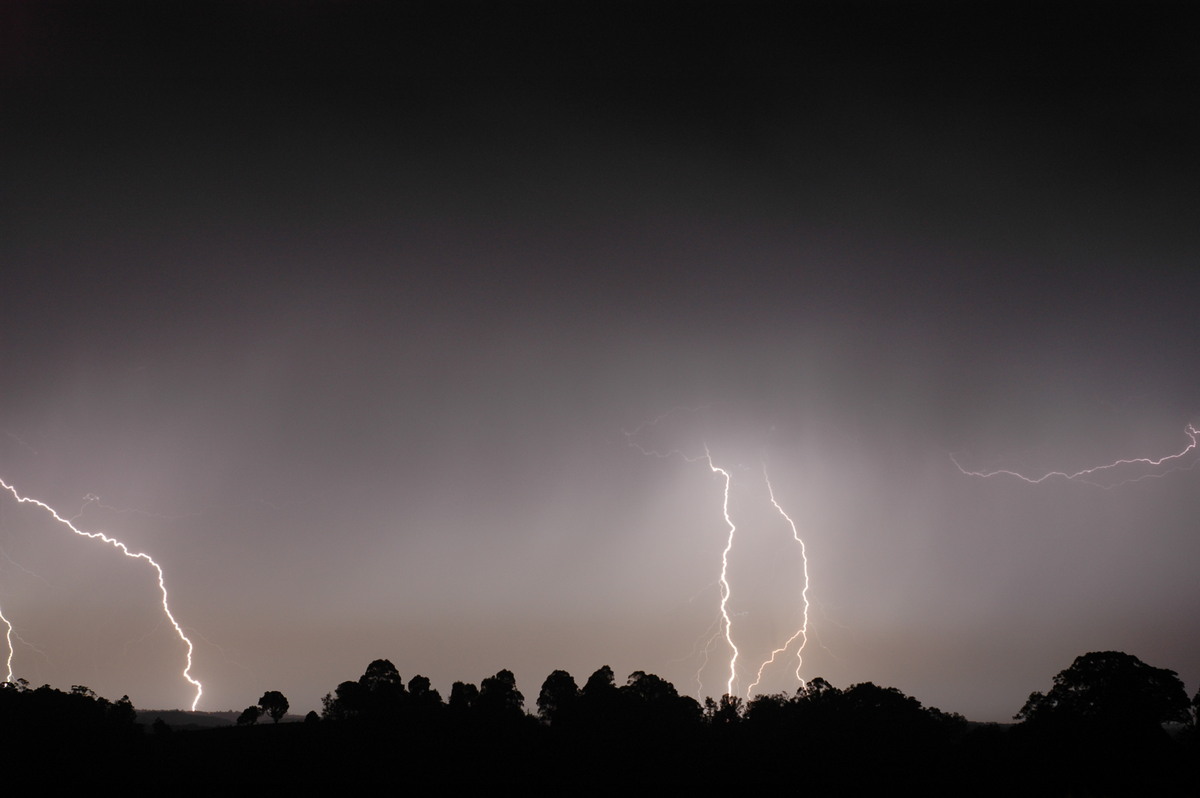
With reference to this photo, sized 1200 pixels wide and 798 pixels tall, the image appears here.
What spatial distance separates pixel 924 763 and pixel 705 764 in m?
13.9

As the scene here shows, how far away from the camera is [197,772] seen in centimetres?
4553

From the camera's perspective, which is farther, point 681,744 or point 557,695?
point 557,695

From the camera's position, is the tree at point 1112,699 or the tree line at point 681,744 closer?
the tree line at point 681,744

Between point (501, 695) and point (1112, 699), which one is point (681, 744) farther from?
point (1112, 699)

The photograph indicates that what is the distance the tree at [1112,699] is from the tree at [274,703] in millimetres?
68206

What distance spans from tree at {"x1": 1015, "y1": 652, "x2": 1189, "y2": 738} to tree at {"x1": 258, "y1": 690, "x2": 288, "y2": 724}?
6821 centimetres

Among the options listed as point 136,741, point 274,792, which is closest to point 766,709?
point 274,792

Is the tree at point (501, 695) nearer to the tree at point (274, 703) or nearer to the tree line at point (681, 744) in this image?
the tree line at point (681, 744)

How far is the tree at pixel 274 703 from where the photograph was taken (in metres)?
74.2

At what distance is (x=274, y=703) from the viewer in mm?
75062

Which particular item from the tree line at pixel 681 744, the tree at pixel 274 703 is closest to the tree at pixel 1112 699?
the tree line at pixel 681 744

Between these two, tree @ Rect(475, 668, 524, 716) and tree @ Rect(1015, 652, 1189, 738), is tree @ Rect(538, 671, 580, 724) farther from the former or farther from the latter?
tree @ Rect(1015, 652, 1189, 738)

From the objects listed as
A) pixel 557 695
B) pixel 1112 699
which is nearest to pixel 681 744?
pixel 557 695

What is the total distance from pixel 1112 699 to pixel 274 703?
7489cm
